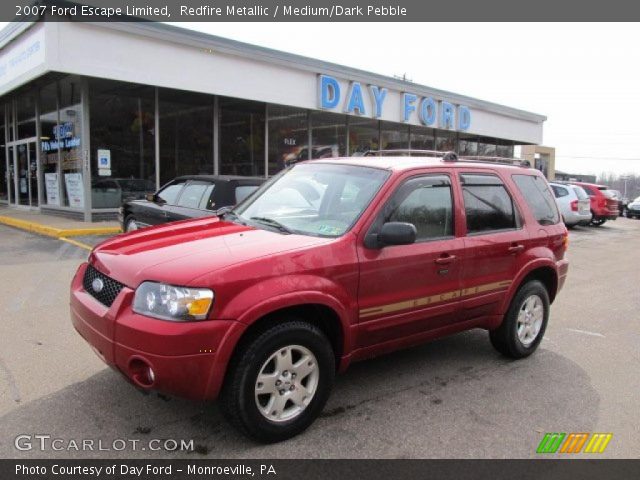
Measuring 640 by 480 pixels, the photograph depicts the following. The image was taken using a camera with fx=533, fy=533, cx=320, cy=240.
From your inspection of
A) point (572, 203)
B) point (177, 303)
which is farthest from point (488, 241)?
point (572, 203)

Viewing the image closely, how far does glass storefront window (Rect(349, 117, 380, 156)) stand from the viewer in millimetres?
20953

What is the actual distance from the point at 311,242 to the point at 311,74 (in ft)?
47.8

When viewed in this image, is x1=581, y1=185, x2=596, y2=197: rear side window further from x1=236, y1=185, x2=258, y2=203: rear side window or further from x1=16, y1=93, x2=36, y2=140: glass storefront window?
x1=16, y1=93, x2=36, y2=140: glass storefront window

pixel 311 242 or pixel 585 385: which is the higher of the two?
pixel 311 242

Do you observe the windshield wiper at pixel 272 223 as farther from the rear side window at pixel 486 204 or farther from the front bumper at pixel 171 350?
the rear side window at pixel 486 204

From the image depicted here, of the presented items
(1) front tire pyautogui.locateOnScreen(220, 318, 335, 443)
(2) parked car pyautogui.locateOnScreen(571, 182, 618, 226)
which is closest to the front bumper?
(1) front tire pyautogui.locateOnScreen(220, 318, 335, 443)

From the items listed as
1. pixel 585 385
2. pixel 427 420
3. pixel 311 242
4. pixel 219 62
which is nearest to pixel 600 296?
pixel 585 385

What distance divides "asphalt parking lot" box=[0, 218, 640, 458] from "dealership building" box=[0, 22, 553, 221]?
7.46 meters

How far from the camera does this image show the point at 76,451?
10.2 ft

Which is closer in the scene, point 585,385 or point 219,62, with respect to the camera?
point 585,385

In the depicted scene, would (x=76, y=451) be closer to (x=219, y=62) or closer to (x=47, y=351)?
(x=47, y=351)

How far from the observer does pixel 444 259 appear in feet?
13.5

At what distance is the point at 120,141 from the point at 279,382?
12.8m

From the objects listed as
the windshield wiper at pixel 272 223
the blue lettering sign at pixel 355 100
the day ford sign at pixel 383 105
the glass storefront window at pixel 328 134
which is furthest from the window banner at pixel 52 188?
the windshield wiper at pixel 272 223
